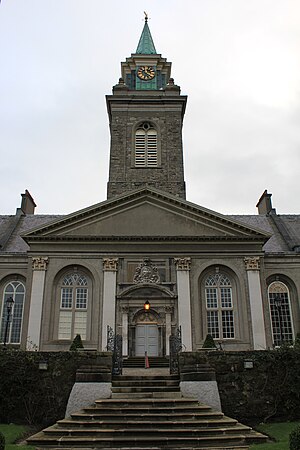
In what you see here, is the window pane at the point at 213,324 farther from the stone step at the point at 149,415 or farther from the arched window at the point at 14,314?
the stone step at the point at 149,415

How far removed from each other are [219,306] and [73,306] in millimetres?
8888

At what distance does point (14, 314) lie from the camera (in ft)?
98.5

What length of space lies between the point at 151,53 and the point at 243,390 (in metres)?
34.9

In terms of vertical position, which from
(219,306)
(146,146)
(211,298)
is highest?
(146,146)

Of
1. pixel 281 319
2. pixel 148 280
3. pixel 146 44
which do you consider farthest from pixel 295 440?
pixel 146 44

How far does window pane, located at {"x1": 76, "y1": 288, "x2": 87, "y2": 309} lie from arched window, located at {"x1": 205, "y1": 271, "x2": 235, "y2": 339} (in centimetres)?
748

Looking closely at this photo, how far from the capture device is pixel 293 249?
32.4 m

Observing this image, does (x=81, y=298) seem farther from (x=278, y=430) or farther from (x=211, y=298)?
(x=278, y=430)

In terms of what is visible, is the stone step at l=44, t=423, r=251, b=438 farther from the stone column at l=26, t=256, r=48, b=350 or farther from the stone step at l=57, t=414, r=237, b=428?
the stone column at l=26, t=256, r=48, b=350

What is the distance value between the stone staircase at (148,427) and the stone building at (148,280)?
12.7 metres

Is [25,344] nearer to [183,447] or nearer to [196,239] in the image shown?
[196,239]

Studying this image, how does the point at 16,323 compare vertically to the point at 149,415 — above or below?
above

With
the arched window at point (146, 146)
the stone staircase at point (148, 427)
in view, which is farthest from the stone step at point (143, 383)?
the arched window at point (146, 146)

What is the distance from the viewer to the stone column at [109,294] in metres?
27.8
